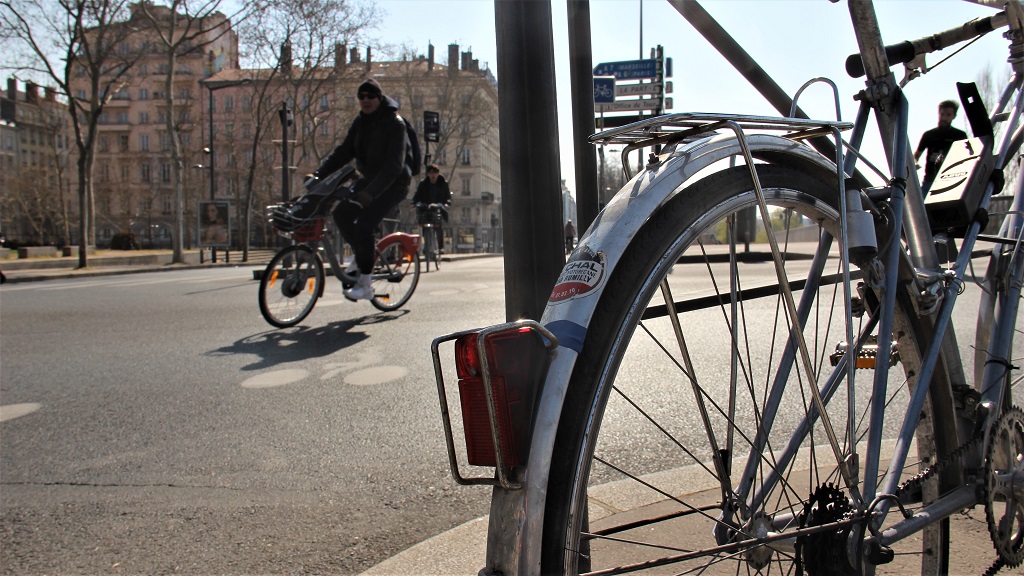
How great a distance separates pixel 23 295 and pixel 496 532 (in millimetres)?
10958

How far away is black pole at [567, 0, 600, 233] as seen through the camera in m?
1.76

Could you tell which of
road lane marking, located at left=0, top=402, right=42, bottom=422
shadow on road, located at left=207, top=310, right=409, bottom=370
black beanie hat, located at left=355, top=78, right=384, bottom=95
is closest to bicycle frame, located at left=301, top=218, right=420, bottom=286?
shadow on road, located at left=207, top=310, right=409, bottom=370

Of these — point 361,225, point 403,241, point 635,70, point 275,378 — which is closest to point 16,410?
point 275,378

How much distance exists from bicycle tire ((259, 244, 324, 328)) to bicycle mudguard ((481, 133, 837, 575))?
5380 mm

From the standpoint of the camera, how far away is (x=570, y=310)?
0.98m

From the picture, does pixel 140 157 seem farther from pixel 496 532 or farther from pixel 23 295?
pixel 496 532

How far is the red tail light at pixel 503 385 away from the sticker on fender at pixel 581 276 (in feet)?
0.28

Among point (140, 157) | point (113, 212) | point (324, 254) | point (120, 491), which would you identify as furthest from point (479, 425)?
point (140, 157)

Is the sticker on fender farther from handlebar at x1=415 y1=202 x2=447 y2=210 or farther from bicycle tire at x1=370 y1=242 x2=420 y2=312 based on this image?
handlebar at x1=415 y1=202 x2=447 y2=210

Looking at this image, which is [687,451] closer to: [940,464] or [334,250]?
[940,464]

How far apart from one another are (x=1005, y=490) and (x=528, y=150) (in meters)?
1.23

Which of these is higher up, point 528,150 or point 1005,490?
point 528,150

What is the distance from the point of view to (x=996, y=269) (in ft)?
6.34

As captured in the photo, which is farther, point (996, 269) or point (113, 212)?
point (113, 212)
